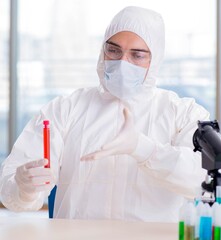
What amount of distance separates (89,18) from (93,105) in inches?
117

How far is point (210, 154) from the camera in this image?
1.64 metres

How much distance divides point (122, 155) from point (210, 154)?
61 cm

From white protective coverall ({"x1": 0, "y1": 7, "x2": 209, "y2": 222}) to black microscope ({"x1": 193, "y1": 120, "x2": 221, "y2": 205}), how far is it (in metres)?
0.33

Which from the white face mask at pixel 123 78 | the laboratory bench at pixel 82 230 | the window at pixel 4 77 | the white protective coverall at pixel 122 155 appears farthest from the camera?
the window at pixel 4 77

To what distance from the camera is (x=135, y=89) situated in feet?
7.45

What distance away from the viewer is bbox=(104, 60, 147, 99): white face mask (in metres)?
2.22

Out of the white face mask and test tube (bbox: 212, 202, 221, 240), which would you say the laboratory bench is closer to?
test tube (bbox: 212, 202, 221, 240)

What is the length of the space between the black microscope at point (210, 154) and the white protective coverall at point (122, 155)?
0.33 metres

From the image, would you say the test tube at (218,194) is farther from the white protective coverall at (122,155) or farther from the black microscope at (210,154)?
the white protective coverall at (122,155)

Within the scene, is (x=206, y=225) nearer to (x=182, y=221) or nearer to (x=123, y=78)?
(x=182, y=221)

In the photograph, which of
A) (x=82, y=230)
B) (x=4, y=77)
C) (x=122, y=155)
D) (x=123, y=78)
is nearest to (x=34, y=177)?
(x=82, y=230)

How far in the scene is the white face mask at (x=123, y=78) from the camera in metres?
2.22

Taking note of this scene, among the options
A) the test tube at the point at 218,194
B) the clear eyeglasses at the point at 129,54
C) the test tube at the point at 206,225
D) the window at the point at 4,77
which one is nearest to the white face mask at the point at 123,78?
the clear eyeglasses at the point at 129,54

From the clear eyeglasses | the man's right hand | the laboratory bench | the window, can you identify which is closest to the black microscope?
the laboratory bench
